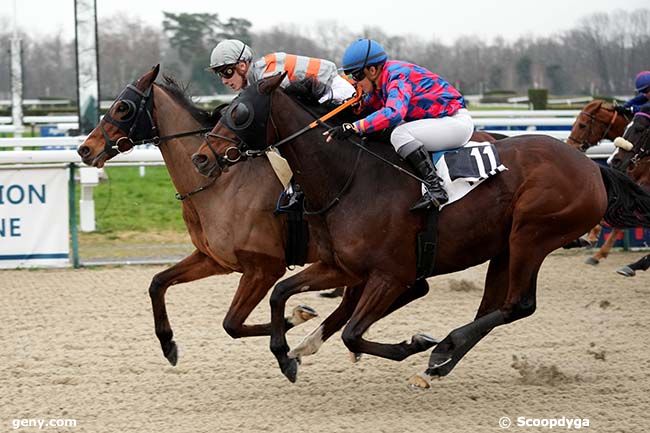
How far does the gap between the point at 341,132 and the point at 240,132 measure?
0.52m

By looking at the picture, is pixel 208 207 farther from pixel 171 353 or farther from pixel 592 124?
pixel 592 124

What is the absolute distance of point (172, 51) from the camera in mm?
26531

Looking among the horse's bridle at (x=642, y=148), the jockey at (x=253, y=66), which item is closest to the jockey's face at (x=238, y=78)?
the jockey at (x=253, y=66)

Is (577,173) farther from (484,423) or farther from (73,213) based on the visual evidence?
(73,213)

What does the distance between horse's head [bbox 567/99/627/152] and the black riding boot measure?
5.16 meters

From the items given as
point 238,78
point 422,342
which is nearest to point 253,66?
point 238,78

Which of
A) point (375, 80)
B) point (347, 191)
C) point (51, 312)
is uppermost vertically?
point (375, 80)

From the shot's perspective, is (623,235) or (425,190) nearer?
(425,190)

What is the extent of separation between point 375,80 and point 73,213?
5206mm

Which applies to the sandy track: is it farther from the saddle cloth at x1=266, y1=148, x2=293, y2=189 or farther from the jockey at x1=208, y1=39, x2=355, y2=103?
the jockey at x1=208, y1=39, x2=355, y2=103

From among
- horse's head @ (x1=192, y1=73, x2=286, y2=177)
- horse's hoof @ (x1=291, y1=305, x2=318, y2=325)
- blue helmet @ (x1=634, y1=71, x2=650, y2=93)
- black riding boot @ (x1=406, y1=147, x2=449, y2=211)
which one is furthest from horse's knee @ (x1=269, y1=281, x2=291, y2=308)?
blue helmet @ (x1=634, y1=71, x2=650, y2=93)

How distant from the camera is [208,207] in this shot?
5742 mm

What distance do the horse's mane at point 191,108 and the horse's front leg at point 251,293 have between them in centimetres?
89

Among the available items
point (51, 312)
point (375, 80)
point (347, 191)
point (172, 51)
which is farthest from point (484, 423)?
point (172, 51)
